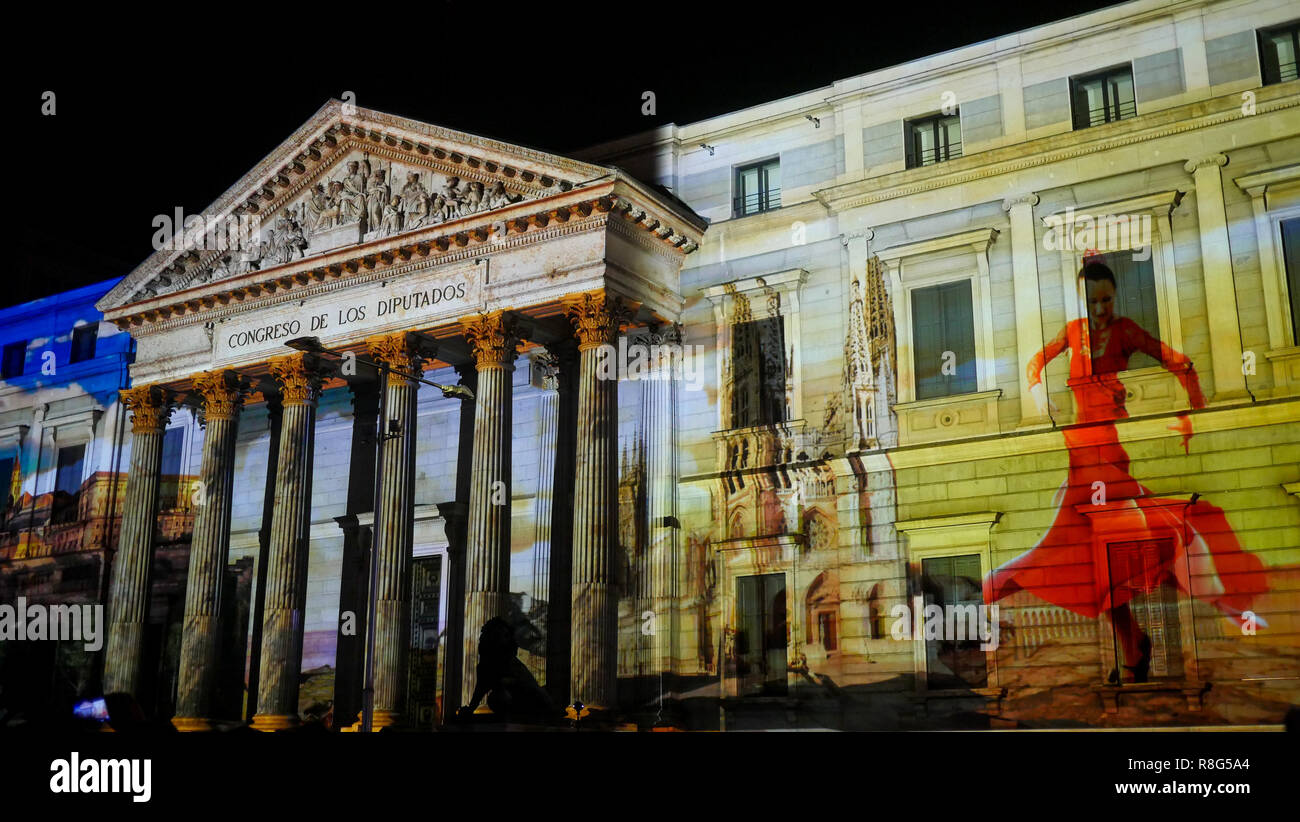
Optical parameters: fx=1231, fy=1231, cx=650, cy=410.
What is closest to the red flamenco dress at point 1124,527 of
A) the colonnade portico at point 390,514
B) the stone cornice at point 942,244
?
the stone cornice at point 942,244

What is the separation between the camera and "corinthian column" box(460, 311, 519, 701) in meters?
27.5

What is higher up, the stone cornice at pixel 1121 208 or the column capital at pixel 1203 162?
the column capital at pixel 1203 162

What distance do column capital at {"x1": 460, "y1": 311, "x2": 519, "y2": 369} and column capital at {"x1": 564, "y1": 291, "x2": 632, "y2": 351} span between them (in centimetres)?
170

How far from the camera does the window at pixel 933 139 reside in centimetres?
2856

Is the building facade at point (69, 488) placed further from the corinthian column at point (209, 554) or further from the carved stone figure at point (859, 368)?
the carved stone figure at point (859, 368)

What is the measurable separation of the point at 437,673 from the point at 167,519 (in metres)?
12.0

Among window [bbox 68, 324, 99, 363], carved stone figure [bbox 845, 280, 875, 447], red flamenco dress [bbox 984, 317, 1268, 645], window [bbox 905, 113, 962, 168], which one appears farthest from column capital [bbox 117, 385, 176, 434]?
red flamenco dress [bbox 984, 317, 1268, 645]

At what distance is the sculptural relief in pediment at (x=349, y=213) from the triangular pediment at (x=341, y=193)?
3cm

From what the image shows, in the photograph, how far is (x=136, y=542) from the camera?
110ft

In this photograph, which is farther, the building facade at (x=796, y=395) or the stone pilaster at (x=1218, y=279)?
the building facade at (x=796, y=395)

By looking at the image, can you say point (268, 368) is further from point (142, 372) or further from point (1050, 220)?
point (1050, 220)

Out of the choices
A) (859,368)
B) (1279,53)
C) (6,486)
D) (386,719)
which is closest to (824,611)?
(859,368)

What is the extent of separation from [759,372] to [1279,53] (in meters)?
12.7
